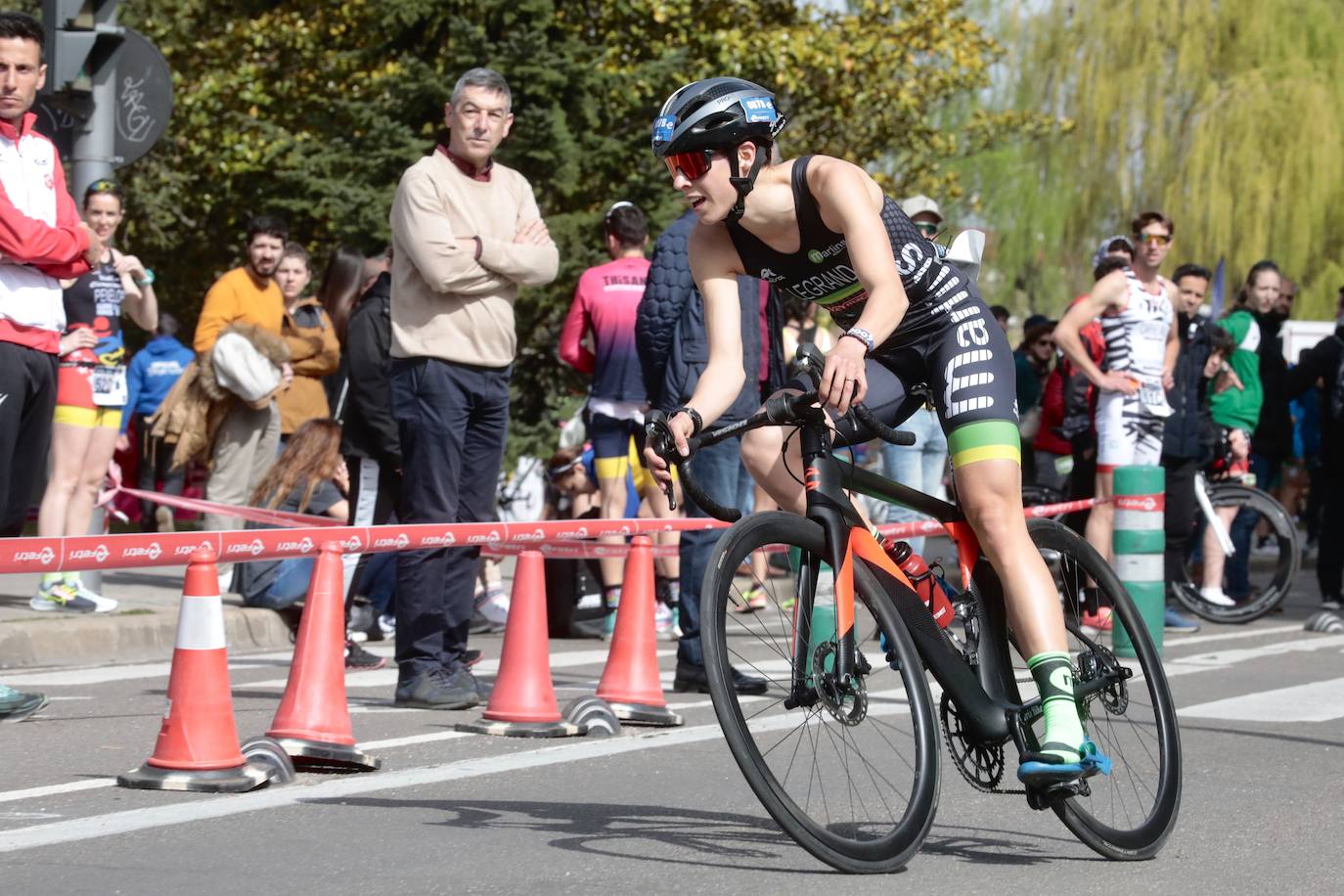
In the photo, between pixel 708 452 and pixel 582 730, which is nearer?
pixel 582 730

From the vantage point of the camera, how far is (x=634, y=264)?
11477mm

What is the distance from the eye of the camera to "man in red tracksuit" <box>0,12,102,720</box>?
728 cm

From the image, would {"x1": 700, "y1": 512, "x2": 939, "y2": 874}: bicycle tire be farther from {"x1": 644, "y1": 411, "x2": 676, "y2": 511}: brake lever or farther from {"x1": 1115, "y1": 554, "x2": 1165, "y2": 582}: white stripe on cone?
{"x1": 1115, "y1": 554, "x2": 1165, "y2": 582}: white stripe on cone

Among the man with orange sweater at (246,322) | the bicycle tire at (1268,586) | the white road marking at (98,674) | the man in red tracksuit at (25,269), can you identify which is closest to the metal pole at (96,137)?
the man with orange sweater at (246,322)

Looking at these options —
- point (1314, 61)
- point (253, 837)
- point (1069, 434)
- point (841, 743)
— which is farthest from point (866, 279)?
point (1314, 61)

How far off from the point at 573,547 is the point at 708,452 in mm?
Result: 1067

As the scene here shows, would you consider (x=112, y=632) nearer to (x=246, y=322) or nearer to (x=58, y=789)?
(x=246, y=322)

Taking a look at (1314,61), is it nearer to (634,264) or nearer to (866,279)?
(634,264)

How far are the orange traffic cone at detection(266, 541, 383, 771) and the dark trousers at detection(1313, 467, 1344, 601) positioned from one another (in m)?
8.42

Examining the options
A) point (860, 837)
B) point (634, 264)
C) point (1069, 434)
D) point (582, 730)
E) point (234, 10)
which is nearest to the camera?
point (860, 837)

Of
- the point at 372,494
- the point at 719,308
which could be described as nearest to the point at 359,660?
the point at 372,494

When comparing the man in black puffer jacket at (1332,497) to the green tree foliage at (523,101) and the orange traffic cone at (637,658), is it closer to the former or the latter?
the orange traffic cone at (637,658)

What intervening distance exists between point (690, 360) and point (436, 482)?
1.43 meters

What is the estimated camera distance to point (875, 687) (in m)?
4.88
